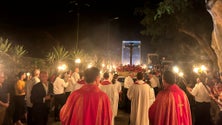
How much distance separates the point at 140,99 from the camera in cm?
934

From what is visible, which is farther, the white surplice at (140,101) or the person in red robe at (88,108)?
the white surplice at (140,101)

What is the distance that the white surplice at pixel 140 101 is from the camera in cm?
931

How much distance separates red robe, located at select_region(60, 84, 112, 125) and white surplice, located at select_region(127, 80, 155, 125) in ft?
14.6

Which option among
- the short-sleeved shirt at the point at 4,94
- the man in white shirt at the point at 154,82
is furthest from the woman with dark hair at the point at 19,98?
the man in white shirt at the point at 154,82

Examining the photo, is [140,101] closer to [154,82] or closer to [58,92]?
[58,92]

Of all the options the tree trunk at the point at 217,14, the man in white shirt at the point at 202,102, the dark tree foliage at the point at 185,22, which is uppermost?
the dark tree foliage at the point at 185,22

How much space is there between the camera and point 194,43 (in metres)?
27.7

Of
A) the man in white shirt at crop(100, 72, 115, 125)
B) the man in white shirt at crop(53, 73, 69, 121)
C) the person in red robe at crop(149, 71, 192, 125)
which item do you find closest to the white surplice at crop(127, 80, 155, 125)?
the man in white shirt at crop(100, 72, 115, 125)

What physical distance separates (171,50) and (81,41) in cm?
1286

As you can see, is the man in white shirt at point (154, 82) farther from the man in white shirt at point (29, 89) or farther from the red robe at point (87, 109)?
the red robe at point (87, 109)

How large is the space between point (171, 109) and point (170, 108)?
3cm

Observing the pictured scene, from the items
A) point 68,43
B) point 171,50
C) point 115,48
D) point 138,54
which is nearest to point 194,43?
point 171,50

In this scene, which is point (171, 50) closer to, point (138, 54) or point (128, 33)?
point (138, 54)

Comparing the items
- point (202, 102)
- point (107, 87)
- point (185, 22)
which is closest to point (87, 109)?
point (107, 87)
